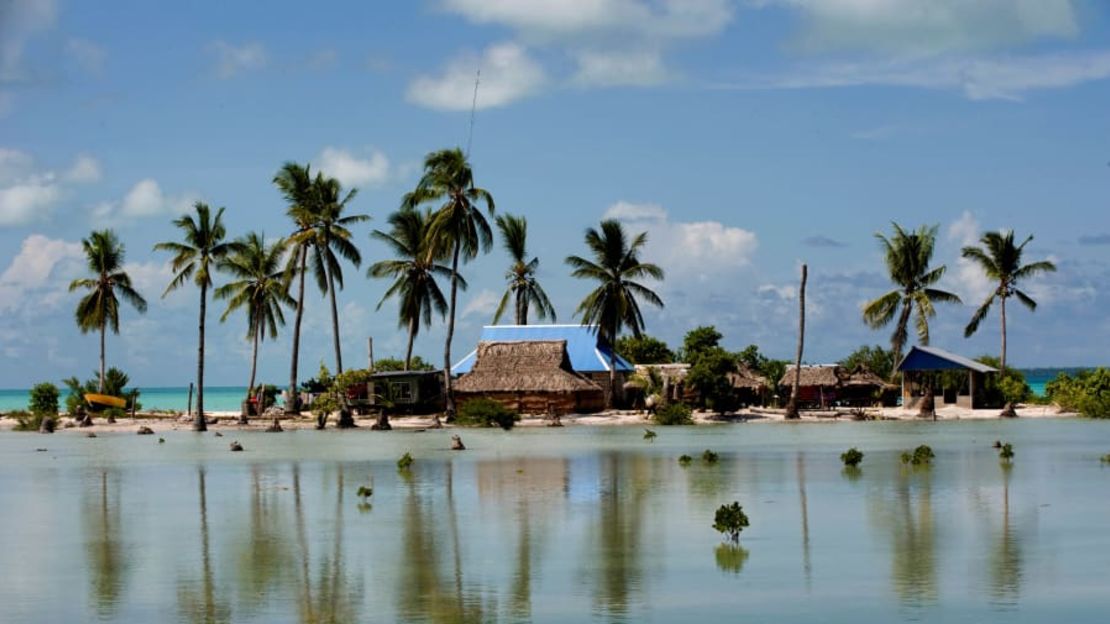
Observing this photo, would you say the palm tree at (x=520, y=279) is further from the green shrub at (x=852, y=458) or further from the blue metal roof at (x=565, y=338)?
the green shrub at (x=852, y=458)

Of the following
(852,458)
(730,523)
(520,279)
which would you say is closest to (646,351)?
(520,279)

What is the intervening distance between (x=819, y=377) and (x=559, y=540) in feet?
171

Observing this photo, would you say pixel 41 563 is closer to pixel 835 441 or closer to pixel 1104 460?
pixel 1104 460

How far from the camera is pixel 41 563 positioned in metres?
18.6

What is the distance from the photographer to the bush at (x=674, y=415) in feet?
187

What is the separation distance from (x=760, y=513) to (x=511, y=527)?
4.18 metres

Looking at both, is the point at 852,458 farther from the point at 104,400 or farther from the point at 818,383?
the point at 104,400

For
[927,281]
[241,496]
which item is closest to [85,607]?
[241,496]

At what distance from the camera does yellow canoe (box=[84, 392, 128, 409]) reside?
6635cm

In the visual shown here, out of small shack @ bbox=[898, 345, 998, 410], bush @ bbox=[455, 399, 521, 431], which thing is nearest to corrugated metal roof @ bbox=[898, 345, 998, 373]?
small shack @ bbox=[898, 345, 998, 410]

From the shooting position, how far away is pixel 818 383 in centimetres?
7006

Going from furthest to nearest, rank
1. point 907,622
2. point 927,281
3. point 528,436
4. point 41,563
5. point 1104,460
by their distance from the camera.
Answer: point 927,281 < point 528,436 < point 1104,460 < point 41,563 < point 907,622

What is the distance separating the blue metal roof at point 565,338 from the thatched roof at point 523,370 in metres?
1.91

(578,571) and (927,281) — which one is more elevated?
(927,281)
